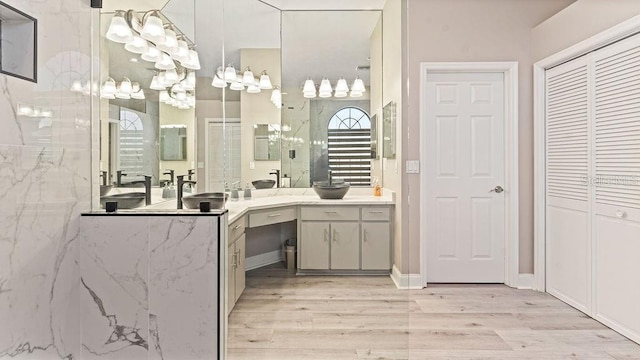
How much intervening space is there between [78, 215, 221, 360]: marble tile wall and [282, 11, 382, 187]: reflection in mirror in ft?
7.78

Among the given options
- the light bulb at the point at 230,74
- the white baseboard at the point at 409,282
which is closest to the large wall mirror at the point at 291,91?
the light bulb at the point at 230,74

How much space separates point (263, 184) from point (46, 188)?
98.3 inches

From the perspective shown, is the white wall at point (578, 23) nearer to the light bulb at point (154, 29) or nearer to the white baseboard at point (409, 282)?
the white baseboard at point (409, 282)

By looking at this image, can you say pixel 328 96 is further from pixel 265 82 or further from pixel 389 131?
pixel 389 131

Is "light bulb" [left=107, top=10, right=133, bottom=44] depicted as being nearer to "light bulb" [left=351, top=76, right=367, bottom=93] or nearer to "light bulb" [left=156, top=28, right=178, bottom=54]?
"light bulb" [left=156, top=28, right=178, bottom=54]

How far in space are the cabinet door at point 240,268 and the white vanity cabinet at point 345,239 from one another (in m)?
0.81

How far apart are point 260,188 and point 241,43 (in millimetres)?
1415

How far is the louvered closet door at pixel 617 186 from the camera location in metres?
2.37

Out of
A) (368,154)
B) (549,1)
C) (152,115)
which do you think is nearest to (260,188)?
(368,154)

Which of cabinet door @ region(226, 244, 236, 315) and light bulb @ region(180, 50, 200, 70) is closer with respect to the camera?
light bulb @ region(180, 50, 200, 70)

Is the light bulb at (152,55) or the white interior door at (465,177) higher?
the light bulb at (152,55)

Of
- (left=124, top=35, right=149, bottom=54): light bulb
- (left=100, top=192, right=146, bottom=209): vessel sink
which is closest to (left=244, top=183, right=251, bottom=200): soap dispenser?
(left=100, top=192, right=146, bottom=209): vessel sink

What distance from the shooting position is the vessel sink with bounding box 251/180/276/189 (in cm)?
394

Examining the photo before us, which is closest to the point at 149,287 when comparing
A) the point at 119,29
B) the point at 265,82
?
the point at 119,29
